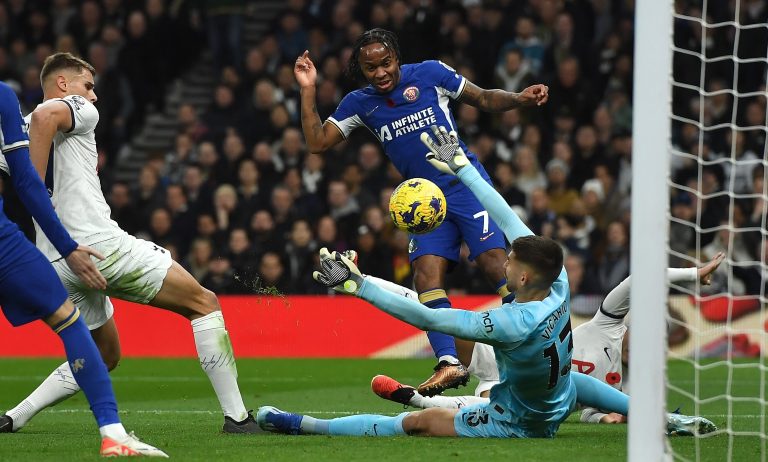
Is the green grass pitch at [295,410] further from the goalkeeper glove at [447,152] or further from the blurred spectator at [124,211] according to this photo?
the blurred spectator at [124,211]

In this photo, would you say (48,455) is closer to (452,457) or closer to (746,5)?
(452,457)

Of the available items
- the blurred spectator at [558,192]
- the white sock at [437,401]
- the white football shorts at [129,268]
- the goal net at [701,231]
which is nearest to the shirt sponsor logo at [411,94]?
the goal net at [701,231]

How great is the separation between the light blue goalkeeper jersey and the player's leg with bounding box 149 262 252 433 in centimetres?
149

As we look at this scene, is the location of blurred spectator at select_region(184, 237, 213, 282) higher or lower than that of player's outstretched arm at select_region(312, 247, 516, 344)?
lower

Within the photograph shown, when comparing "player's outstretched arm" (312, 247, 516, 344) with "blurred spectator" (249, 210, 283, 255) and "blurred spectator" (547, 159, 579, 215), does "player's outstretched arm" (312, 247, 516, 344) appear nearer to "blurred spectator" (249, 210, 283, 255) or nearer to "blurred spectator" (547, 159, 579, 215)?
"blurred spectator" (249, 210, 283, 255)

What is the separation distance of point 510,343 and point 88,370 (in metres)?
2.01

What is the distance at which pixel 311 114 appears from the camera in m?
8.07

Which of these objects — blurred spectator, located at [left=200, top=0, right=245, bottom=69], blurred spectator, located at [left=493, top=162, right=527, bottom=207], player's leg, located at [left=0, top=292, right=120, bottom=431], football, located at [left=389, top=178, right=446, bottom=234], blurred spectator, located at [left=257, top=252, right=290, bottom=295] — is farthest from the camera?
blurred spectator, located at [left=200, top=0, right=245, bottom=69]

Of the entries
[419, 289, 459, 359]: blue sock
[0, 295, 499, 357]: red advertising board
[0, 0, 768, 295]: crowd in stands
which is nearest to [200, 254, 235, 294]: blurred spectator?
[0, 0, 768, 295]: crowd in stands

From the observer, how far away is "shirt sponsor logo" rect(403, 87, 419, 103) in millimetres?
8211

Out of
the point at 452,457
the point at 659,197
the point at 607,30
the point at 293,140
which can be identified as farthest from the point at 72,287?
the point at 607,30

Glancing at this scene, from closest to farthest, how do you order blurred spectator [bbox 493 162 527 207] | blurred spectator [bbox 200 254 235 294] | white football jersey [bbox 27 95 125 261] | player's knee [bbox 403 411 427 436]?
player's knee [bbox 403 411 427 436] → white football jersey [bbox 27 95 125 261] → blurred spectator [bbox 200 254 235 294] → blurred spectator [bbox 493 162 527 207]

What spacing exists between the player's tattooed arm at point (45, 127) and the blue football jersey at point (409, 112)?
2.16 metres

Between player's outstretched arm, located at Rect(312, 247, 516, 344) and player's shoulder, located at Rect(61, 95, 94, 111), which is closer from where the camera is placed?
player's outstretched arm, located at Rect(312, 247, 516, 344)
